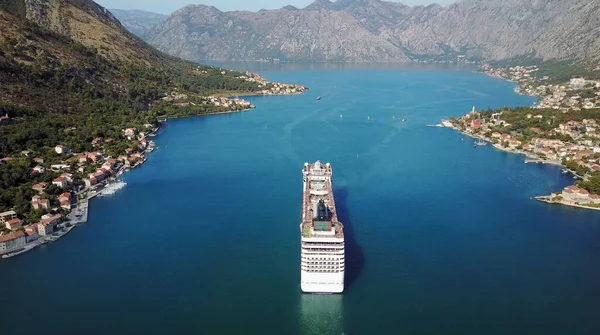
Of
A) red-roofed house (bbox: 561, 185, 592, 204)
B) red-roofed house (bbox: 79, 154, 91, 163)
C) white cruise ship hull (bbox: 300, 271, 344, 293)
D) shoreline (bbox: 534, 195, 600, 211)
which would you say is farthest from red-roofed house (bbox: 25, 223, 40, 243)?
red-roofed house (bbox: 561, 185, 592, 204)

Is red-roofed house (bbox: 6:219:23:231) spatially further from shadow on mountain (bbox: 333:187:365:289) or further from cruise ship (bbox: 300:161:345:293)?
shadow on mountain (bbox: 333:187:365:289)

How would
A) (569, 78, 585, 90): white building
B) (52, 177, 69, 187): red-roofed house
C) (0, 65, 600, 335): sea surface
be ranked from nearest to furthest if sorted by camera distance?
(0, 65, 600, 335): sea surface → (52, 177, 69, 187): red-roofed house → (569, 78, 585, 90): white building

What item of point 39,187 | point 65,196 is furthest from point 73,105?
point 65,196

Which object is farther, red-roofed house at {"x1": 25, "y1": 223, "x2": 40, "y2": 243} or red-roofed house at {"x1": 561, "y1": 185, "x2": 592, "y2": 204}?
red-roofed house at {"x1": 561, "y1": 185, "x2": 592, "y2": 204}

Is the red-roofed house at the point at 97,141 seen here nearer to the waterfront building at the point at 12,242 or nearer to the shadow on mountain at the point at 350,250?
the waterfront building at the point at 12,242

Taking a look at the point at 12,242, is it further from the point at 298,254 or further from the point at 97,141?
the point at 97,141

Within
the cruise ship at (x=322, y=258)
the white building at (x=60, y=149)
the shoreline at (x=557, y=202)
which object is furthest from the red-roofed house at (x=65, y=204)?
the shoreline at (x=557, y=202)

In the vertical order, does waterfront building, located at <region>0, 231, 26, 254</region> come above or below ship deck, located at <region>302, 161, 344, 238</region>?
below
